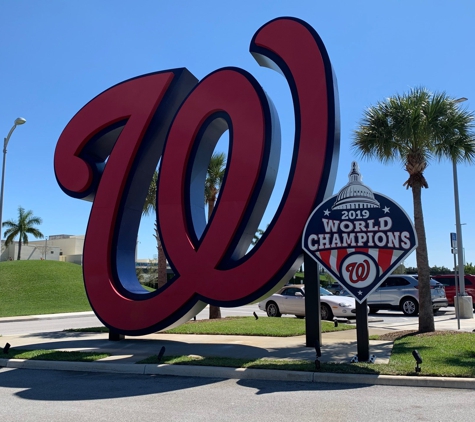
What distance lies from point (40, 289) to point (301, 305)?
839 inches

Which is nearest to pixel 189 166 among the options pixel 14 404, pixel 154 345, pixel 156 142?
pixel 156 142

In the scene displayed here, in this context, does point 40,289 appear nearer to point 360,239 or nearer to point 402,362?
point 360,239

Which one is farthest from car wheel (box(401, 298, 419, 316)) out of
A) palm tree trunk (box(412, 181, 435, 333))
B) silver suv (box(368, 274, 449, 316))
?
palm tree trunk (box(412, 181, 435, 333))

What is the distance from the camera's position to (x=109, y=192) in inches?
519

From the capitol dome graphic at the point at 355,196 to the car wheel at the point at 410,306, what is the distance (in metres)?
14.5

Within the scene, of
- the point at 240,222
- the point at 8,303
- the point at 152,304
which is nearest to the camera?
the point at 240,222

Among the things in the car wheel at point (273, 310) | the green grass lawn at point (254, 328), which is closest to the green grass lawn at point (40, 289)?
the car wheel at point (273, 310)

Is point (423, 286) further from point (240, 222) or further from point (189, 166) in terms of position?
point (189, 166)

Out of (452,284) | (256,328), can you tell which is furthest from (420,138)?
(452,284)

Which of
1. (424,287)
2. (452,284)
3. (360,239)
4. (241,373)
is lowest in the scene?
(241,373)

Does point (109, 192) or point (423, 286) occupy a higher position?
point (109, 192)

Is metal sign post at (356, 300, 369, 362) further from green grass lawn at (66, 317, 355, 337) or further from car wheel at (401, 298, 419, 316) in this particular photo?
car wheel at (401, 298, 419, 316)

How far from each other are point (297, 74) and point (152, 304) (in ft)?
20.6

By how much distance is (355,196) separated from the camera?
979 cm
